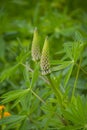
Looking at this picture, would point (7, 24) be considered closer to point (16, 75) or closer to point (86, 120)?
point (16, 75)

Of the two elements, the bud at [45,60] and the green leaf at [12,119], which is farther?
the green leaf at [12,119]

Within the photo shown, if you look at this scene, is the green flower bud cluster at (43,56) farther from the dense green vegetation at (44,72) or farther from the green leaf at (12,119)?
the green leaf at (12,119)

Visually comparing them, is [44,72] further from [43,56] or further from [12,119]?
[12,119]

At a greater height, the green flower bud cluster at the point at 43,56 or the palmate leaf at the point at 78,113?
the green flower bud cluster at the point at 43,56

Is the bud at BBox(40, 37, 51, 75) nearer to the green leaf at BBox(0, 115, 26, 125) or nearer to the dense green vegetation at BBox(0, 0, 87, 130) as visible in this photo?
the dense green vegetation at BBox(0, 0, 87, 130)

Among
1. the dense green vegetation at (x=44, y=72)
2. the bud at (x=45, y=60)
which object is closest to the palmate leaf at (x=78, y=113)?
the dense green vegetation at (x=44, y=72)

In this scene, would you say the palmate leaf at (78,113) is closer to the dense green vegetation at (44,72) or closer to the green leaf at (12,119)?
the dense green vegetation at (44,72)

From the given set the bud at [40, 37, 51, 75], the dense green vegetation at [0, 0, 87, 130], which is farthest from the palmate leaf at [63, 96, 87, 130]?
the bud at [40, 37, 51, 75]

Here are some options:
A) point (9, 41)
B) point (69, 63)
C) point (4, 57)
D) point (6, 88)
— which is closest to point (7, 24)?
point (9, 41)

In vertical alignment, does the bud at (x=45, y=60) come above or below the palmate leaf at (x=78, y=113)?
above
